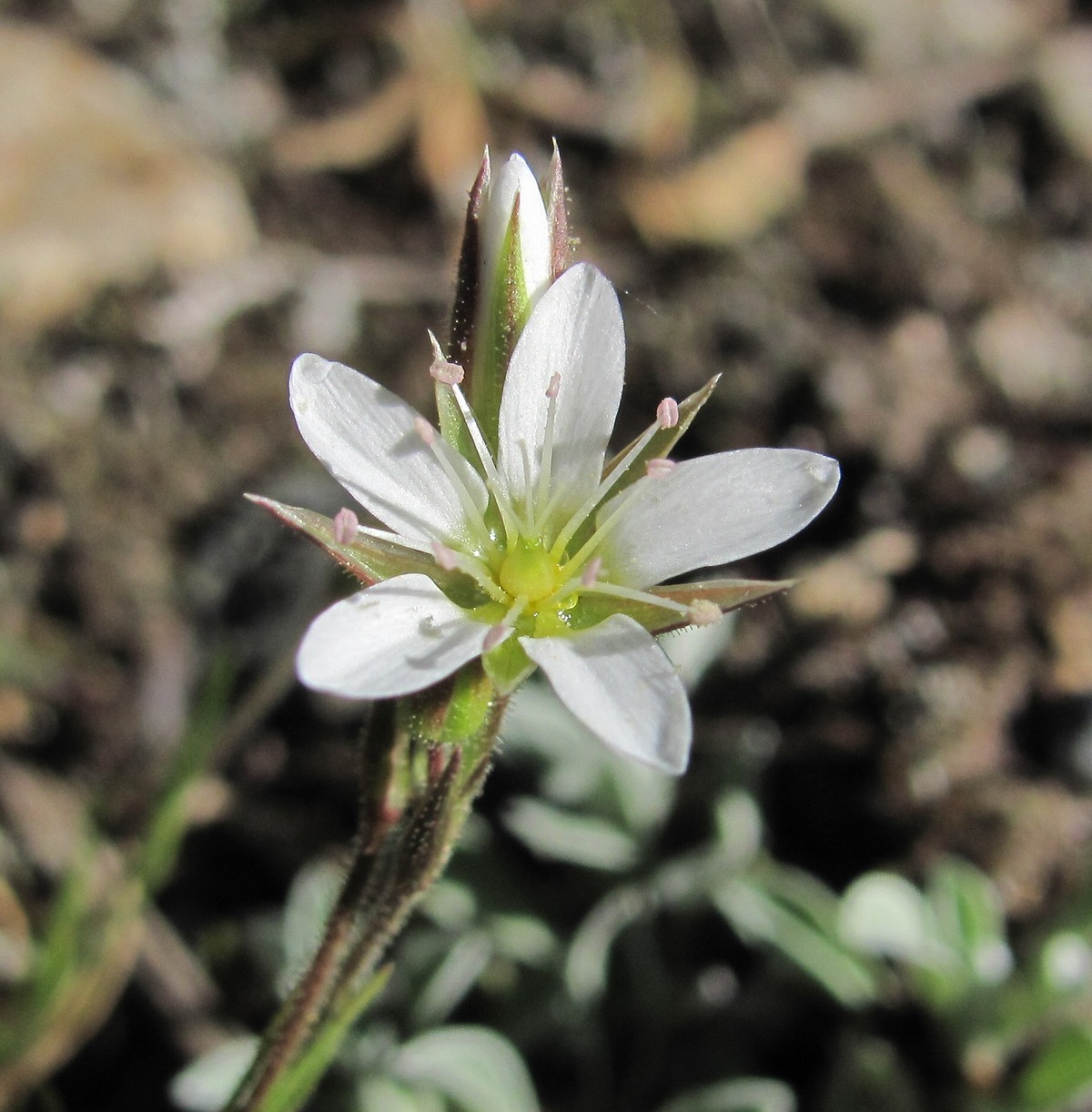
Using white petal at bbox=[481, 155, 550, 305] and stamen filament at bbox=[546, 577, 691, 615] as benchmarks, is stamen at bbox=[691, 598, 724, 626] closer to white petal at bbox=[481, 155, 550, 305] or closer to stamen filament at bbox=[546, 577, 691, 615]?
stamen filament at bbox=[546, 577, 691, 615]

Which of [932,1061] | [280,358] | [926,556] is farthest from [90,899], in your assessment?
[926,556]

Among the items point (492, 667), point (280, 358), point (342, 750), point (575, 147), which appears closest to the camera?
point (492, 667)

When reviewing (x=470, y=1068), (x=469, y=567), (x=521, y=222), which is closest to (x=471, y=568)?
(x=469, y=567)

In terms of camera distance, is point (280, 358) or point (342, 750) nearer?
point (342, 750)

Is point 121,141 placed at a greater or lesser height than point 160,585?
greater

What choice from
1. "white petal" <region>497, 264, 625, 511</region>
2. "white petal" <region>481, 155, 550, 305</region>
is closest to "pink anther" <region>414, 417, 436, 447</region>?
"white petal" <region>497, 264, 625, 511</region>

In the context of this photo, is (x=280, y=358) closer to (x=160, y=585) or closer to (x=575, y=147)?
(x=160, y=585)

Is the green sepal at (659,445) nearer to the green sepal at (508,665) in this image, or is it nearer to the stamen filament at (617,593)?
the stamen filament at (617,593)

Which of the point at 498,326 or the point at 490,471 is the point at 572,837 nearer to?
the point at 490,471
